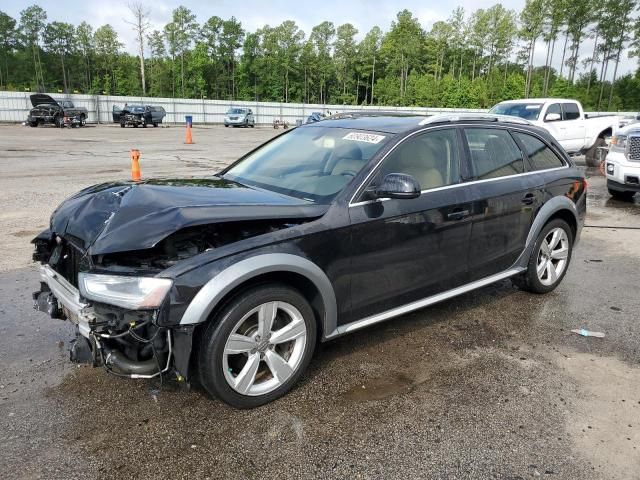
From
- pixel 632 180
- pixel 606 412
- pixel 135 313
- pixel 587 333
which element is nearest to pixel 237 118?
pixel 632 180

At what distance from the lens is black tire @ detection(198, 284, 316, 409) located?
287 cm

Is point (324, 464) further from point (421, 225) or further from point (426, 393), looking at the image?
point (421, 225)

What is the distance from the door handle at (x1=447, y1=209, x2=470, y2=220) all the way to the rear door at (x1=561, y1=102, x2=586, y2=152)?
1350cm

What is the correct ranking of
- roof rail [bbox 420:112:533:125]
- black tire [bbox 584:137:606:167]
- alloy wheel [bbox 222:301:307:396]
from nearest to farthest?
alloy wheel [bbox 222:301:307:396] < roof rail [bbox 420:112:533:125] < black tire [bbox 584:137:606:167]

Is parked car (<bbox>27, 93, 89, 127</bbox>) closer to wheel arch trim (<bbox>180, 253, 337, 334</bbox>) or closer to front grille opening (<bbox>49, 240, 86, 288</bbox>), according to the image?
front grille opening (<bbox>49, 240, 86, 288</bbox>)

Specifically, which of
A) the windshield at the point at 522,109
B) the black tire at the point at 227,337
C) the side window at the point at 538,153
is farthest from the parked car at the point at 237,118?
the black tire at the point at 227,337

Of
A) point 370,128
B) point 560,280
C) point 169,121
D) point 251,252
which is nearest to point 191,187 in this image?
point 251,252

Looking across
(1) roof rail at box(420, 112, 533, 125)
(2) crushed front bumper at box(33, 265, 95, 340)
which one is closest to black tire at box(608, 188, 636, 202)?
(1) roof rail at box(420, 112, 533, 125)

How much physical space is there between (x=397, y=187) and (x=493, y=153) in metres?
1.55

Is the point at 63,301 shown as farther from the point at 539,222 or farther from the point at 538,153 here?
the point at 538,153

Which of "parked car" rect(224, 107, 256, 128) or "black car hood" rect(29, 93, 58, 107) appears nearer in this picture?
"black car hood" rect(29, 93, 58, 107)

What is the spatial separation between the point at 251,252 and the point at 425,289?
61.3 inches

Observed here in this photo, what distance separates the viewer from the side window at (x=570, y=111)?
51.6ft

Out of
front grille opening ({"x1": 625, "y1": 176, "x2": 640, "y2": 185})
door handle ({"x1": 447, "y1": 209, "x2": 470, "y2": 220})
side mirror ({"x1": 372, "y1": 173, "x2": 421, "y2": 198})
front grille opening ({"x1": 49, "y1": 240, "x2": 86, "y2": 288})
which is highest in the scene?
side mirror ({"x1": 372, "y1": 173, "x2": 421, "y2": 198})
